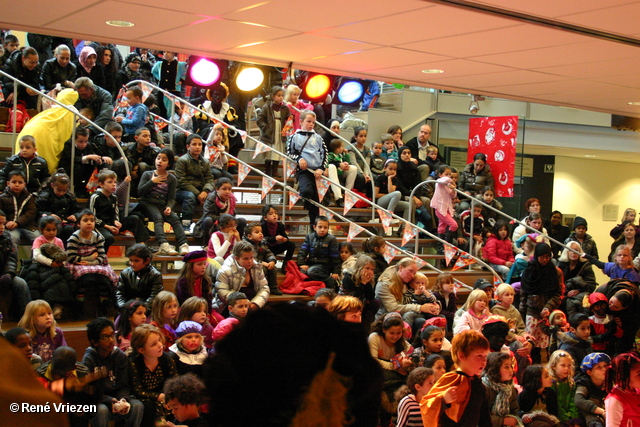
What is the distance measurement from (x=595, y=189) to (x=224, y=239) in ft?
38.3

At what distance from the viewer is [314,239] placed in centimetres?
751

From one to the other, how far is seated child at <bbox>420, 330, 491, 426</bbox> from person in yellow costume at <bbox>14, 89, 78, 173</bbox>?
5274 millimetres

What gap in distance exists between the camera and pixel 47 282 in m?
5.48

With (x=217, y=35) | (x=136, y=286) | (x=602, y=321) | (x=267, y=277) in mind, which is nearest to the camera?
(x=217, y=35)

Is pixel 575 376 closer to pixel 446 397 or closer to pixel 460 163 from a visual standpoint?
pixel 446 397

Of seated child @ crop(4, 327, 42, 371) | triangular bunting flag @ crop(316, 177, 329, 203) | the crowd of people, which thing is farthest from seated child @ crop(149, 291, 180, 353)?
triangular bunting flag @ crop(316, 177, 329, 203)

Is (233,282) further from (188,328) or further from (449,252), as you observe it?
(449,252)

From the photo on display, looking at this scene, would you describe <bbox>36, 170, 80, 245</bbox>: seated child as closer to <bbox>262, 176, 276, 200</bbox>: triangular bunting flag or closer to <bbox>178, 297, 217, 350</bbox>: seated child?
<bbox>178, 297, 217, 350</bbox>: seated child

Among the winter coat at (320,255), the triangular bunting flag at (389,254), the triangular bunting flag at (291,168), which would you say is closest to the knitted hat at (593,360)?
the triangular bunting flag at (389,254)

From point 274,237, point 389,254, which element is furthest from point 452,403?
point 389,254

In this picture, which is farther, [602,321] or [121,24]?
[602,321]

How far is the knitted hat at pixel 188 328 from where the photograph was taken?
15.5 feet

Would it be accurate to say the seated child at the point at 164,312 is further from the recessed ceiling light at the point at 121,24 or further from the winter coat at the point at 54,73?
the winter coat at the point at 54,73

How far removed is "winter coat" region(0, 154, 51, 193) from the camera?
Result: 647cm
